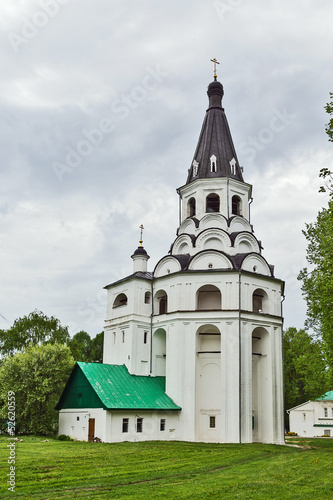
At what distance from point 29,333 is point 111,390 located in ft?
72.1

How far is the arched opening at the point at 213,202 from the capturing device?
40.0 meters

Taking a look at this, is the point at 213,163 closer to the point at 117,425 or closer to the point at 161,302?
the point at 161,302

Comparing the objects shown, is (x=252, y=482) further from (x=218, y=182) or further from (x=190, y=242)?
(x=218, y=182)

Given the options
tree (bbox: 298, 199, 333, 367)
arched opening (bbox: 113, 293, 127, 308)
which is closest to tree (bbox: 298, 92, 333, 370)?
tree (bbox: 298, 199, 333, 367)

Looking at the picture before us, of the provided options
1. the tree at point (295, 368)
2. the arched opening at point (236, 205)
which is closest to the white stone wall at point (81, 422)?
the arched opening at point (236, 205)

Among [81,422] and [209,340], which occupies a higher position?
[209,340]

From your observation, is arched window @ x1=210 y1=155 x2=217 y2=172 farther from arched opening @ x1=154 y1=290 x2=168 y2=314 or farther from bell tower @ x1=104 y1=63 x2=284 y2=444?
arched opening @ x1=154 y1=290 x2=168 y2=314

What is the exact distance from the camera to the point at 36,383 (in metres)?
36.0

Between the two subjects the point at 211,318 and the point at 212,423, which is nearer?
the point at 212,423

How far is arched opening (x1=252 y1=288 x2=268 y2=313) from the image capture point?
37156 mm

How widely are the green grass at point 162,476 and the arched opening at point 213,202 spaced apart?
20712mm

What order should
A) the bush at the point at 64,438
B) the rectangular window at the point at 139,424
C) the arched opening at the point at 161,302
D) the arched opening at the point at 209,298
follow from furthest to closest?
the arched opening at the point at 161,302, the arched opening at the point at 209,298, the bush at the point at 64,438, the rectangular window at the point at 139,424

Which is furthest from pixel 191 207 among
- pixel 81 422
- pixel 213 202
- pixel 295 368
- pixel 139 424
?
pixel 295 368

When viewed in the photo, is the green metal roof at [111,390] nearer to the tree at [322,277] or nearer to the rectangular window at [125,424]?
the rectangular window at [125,424]
